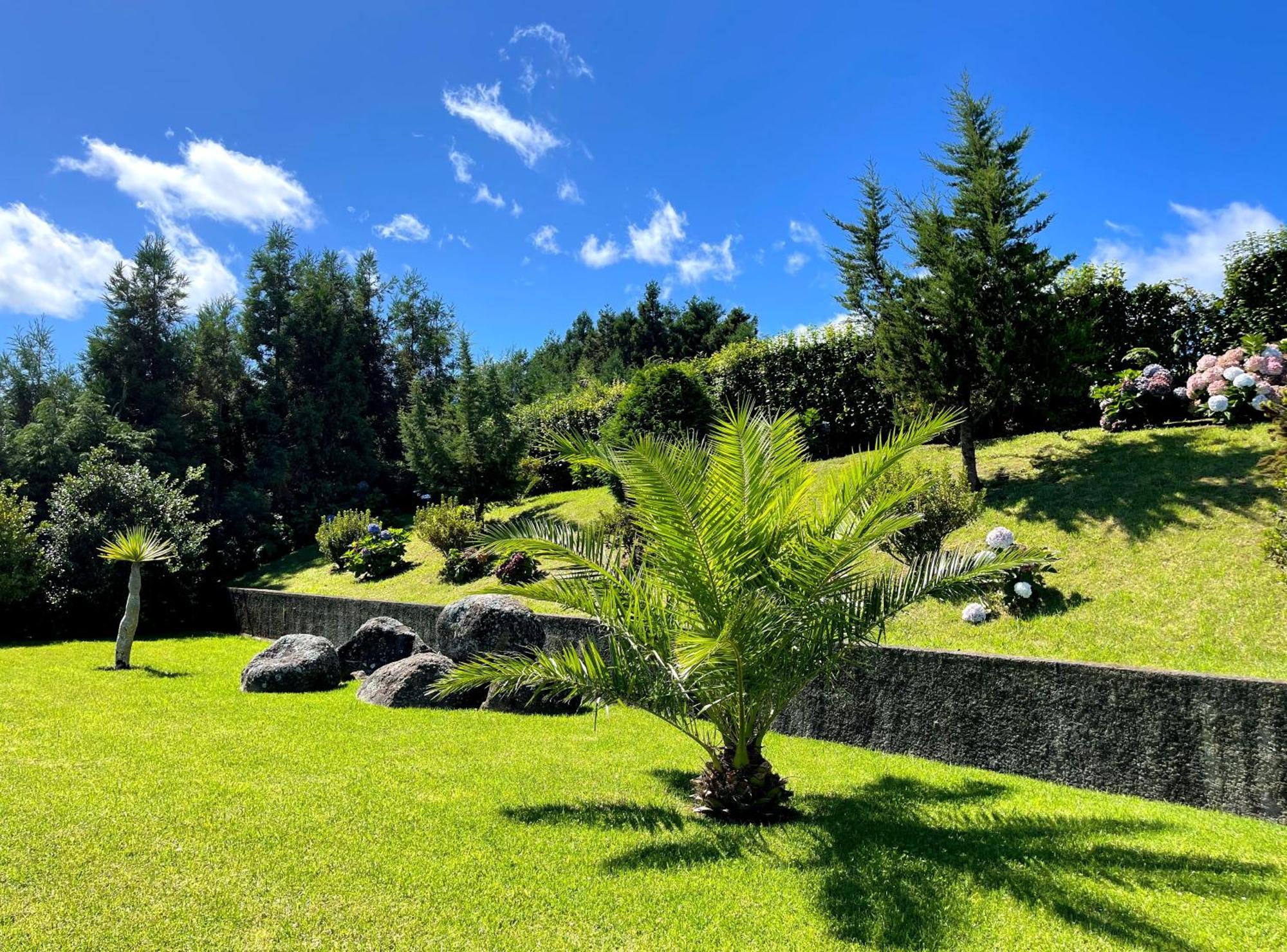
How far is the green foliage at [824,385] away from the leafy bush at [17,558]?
14610mm

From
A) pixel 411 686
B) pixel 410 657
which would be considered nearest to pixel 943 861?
pixel 411 686

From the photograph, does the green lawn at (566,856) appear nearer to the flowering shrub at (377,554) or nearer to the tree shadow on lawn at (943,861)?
the tree shadow on lawn at (943,861)

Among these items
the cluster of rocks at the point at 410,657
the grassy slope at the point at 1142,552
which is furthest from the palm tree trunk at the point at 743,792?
the cluster of rocks at the point at 410,657

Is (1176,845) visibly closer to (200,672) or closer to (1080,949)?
(1080,949)

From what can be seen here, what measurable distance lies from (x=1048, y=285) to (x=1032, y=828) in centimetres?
826

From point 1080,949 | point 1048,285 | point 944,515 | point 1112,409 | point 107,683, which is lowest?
point 107,683

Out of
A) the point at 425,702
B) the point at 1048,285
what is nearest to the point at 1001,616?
the point at 1048,285

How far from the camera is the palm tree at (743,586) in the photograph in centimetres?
431

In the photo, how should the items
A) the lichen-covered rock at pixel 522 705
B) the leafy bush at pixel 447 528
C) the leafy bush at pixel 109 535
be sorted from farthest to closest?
the leafy bush at pixel 109 535, the leafy bush at pixel 447 528, the lichen-covered rock at pixel 522 705

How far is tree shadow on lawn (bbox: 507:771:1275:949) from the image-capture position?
3.12 metres

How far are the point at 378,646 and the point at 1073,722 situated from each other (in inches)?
335

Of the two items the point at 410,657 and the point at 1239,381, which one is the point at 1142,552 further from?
the point at 410,657

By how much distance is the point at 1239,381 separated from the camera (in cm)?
874

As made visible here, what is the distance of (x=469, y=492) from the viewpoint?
54.5 feet
